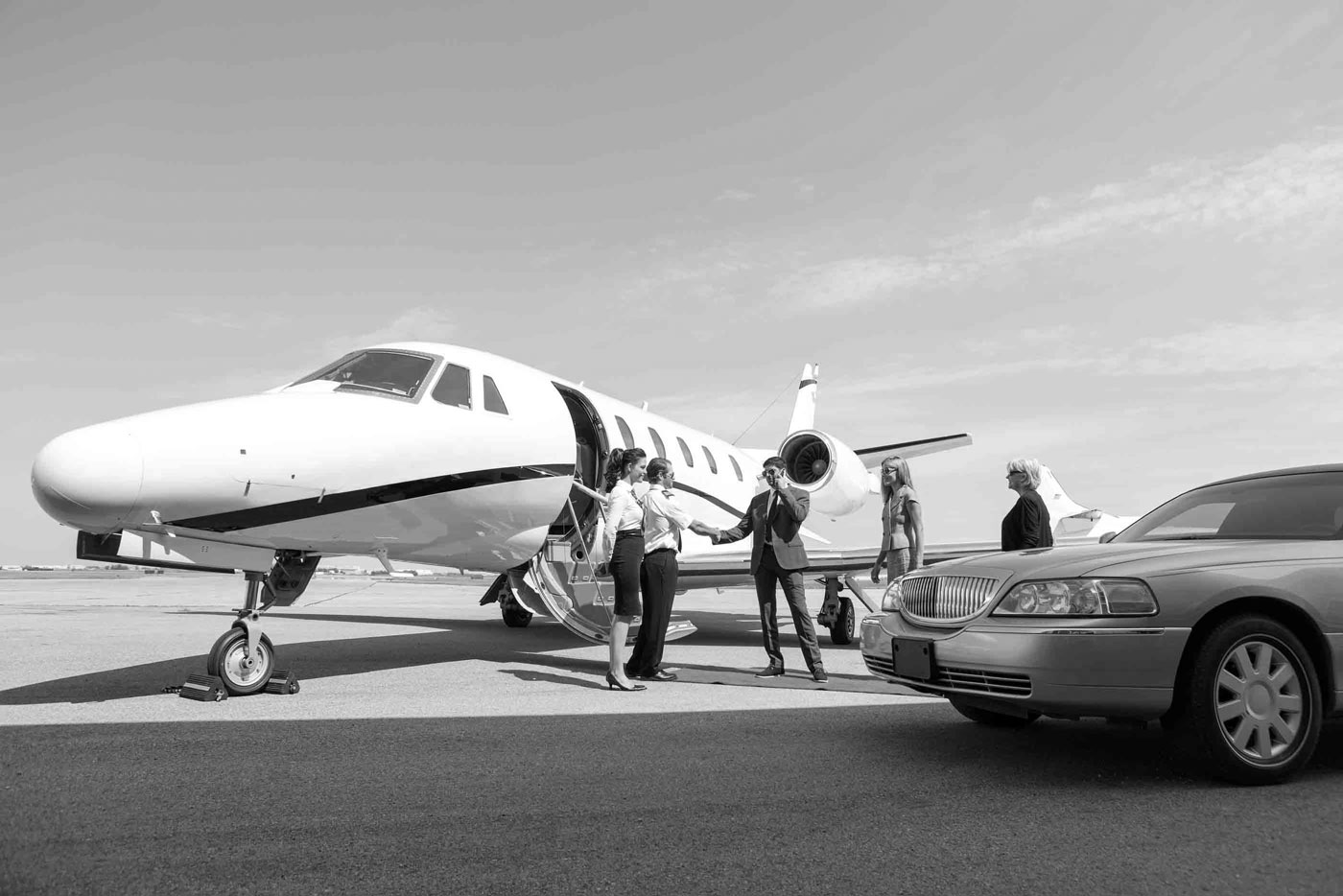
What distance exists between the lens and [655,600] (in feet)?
25.0

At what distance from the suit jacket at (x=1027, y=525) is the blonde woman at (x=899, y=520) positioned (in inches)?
59.9

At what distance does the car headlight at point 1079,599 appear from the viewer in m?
4.10

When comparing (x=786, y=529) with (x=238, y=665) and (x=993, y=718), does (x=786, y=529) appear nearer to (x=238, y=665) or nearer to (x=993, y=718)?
(x=993, y=718)

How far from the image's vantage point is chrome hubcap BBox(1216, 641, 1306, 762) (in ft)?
13.3

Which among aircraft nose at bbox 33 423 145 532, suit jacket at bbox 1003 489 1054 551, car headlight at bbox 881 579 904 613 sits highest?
aircraft nose at bbox 33 423 145 532

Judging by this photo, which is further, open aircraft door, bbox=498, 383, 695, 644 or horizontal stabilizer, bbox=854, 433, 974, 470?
horizontal stabilizer, bbox=854, 433, 974, 470

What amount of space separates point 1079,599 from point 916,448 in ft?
49.5

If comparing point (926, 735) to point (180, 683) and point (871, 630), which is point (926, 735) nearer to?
point (871, 630)

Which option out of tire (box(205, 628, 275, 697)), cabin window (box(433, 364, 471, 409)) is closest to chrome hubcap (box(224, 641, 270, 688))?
tire (box(205, 628, 275, 697))

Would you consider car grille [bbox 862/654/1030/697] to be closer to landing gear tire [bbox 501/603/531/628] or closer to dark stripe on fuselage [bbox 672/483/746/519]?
dark stripe on fuselage [bbox 672/483/746/519]

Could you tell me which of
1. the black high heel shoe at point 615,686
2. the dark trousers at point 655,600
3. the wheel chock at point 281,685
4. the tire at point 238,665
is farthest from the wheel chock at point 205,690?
the dark trousers at point 655,600

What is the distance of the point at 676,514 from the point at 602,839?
4461 millimetres

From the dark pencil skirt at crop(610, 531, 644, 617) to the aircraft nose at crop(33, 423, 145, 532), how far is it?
3492 mm

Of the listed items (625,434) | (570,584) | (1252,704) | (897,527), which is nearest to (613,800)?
(1252,704)
